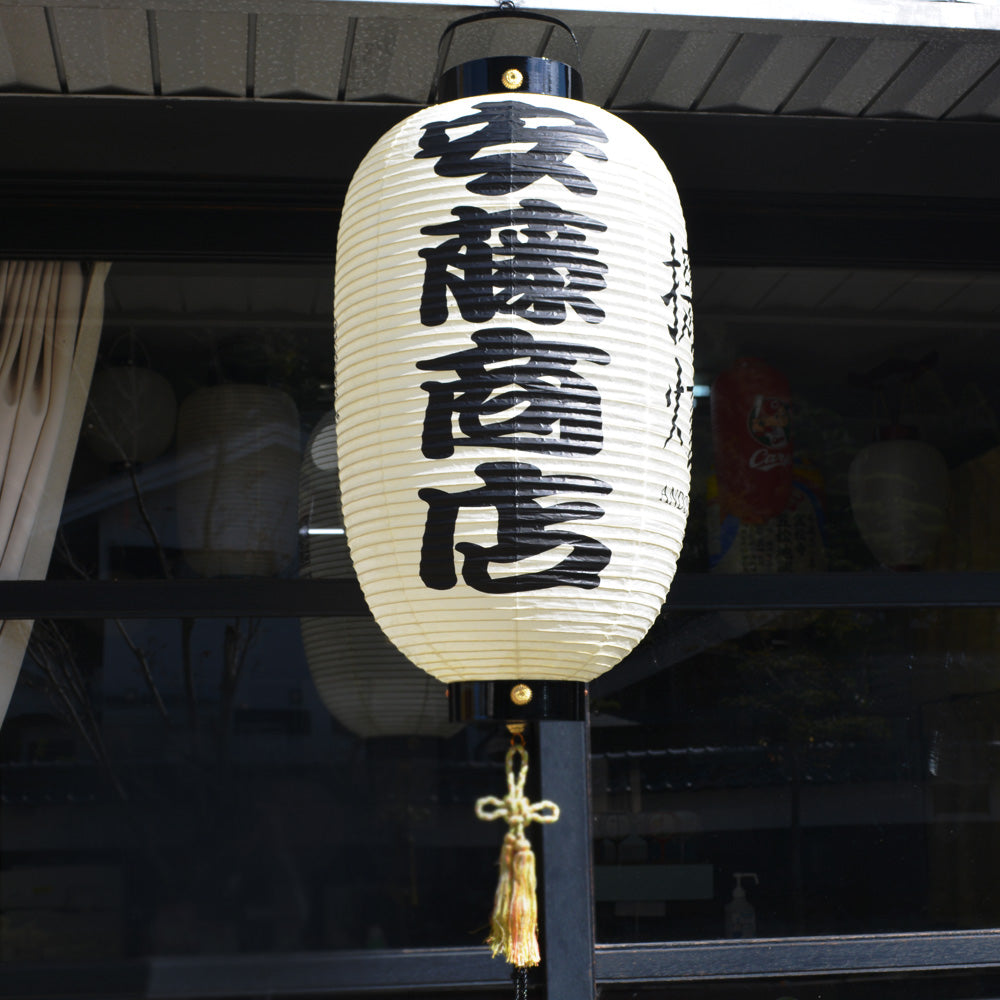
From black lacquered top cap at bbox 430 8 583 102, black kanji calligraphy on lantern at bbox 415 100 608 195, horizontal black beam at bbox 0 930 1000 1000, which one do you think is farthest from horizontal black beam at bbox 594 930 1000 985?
black lacquered top cap at bbox 430 8 583 102

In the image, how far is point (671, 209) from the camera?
1922 millimetres

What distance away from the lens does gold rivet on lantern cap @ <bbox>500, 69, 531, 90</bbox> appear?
187 cm

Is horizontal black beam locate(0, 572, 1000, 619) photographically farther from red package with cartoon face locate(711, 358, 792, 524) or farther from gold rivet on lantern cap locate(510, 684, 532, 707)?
gold rivet on lantern cap locate(510, 684, 532, 707)

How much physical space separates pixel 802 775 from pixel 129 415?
7.57 feet

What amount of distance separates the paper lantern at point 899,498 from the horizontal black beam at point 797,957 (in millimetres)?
1102

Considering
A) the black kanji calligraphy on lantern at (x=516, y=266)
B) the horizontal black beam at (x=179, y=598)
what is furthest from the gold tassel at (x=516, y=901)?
the horizontal black beam at (x=179, y=598)

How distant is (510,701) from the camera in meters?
1.82

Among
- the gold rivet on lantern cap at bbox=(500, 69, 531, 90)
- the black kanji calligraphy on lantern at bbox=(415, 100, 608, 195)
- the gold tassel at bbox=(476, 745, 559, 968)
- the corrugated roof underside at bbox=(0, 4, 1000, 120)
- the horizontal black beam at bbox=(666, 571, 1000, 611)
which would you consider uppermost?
the corrugated roof underside at bbox=(0, 4, 1000, 120)

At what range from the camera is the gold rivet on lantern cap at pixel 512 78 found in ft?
6.13

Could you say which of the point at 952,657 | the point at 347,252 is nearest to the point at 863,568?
the point at 952,657

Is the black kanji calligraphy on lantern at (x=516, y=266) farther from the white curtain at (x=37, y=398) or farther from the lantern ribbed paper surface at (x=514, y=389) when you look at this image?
the white curtain at (x=37, y=398)

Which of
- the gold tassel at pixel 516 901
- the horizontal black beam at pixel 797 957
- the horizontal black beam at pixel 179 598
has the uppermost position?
the horizontal black beam at pixel 179 598

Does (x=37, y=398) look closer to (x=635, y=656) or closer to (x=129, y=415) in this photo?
(x=129, y=415)

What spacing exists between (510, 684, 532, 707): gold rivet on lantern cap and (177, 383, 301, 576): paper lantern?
4.88 feet
